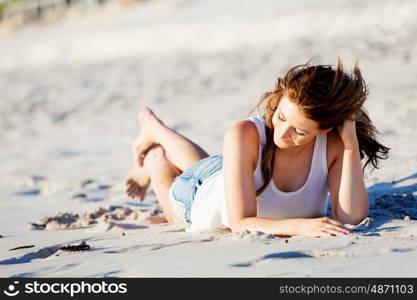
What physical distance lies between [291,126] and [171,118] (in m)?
5.72

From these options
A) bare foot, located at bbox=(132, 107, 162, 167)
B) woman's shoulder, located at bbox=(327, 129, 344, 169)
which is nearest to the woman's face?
woman's shoulder, located at bbox=(327, 129, 344, 169)

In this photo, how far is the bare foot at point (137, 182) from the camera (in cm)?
458

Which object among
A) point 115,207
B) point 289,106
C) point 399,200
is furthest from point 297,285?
point 115,207

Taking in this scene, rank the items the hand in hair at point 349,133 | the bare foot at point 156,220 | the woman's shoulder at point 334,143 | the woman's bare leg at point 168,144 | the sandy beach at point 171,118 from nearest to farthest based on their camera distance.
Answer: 1. the sandy beach at point 171,118
2. the hand in hair at point 349,133
3. the woman's shoulder at point 334,143
4. the bare foot at point 156,220
5. the woman's bare leg at point 168,144

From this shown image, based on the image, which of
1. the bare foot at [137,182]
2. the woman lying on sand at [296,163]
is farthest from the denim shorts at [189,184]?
the bare foot at [137,182]

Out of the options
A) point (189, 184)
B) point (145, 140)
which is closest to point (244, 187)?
point (189, 184)

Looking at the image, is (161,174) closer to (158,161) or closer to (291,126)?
(158,161)

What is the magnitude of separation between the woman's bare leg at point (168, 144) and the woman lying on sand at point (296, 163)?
1.34ft

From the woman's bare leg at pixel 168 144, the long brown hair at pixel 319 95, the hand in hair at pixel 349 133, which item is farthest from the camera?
the woman's bare leg at pixel 168 144

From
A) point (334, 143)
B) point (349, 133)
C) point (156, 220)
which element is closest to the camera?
point (349, 133)

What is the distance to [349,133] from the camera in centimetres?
338

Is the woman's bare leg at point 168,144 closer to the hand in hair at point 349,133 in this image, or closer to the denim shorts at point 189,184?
the denim shorts at point 189,184

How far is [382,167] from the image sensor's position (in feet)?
16.7

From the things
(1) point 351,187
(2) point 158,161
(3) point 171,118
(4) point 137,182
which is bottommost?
(1) point 351,187
